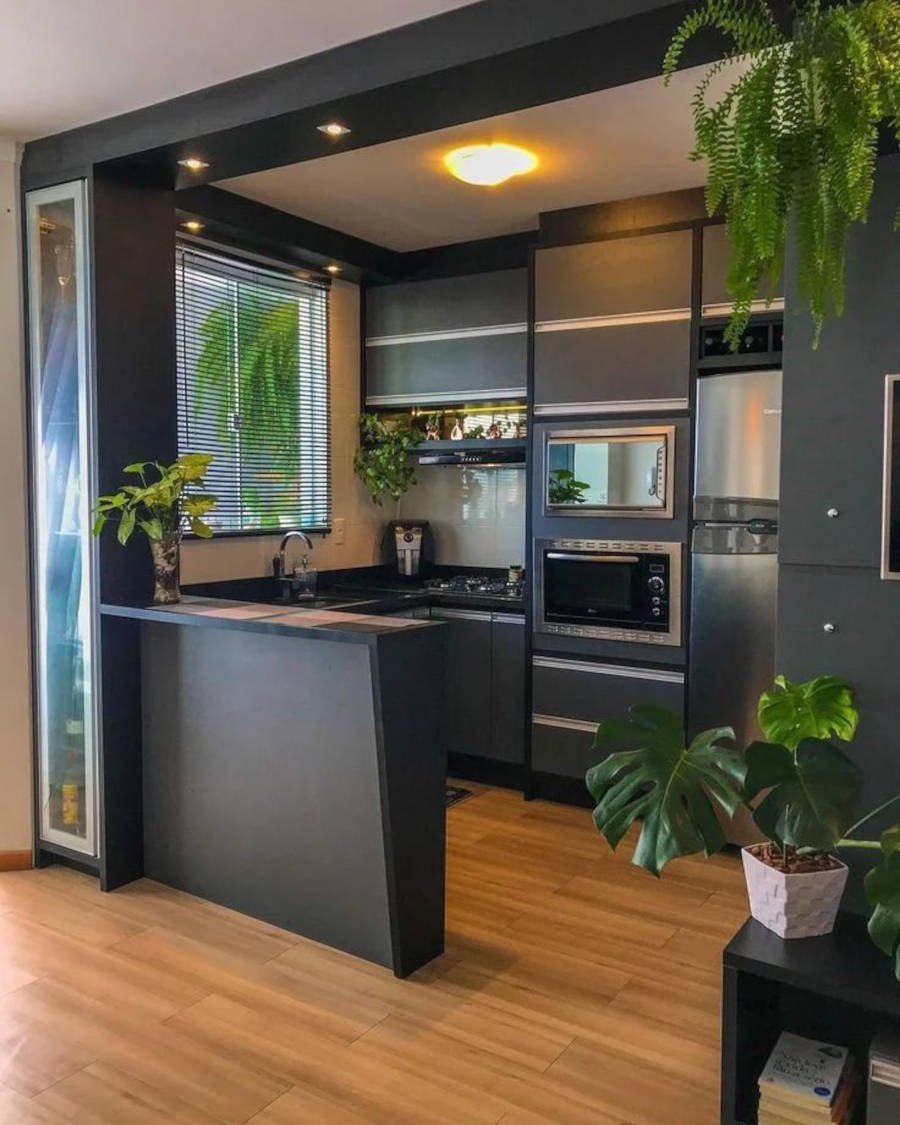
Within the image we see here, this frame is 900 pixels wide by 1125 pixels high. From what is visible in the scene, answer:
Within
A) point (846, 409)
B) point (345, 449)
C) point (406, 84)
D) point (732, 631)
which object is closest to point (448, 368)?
point (345, 449)

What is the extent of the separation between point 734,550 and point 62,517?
2.57 m

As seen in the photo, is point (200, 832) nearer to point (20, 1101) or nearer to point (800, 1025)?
point (20, 1101)

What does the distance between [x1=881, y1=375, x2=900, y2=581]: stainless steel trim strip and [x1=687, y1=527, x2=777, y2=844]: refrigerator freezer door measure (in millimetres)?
1728

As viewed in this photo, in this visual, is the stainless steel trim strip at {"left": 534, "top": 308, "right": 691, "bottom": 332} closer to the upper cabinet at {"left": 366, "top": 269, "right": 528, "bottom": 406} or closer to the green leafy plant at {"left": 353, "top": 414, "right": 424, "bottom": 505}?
the upper cabinet at {"left": 366, "top": 269, "right": 528, "bottom": 406}

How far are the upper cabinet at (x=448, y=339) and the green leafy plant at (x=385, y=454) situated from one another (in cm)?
13

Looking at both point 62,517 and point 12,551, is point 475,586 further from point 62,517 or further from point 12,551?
point 12,551

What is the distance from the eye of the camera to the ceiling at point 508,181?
3.23m

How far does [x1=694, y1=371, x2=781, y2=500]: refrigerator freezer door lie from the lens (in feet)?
12.3

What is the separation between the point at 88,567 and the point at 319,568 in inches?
66.0

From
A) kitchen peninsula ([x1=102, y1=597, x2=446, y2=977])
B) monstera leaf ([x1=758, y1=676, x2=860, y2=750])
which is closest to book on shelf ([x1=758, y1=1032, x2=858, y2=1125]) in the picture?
monstera leaf ([x1=758, y1=676, x2=860, y2=750])

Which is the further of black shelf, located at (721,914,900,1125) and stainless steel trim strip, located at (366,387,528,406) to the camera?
stainless steel trim strip, located at (366,387,528,406)

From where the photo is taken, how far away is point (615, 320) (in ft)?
13.7

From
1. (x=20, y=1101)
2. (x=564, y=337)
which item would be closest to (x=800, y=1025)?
(x=20, y=1101)

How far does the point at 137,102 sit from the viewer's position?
3119 mm
